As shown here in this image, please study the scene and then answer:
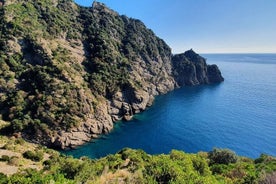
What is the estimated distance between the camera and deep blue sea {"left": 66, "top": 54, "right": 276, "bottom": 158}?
69000mm

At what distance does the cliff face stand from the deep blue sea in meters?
6.86

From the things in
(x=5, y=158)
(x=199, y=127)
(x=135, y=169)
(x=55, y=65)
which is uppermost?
(x=55, y=65)

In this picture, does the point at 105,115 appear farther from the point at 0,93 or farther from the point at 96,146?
the point at 0,93

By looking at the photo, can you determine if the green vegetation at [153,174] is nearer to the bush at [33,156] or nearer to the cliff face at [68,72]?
the bush at [33,156]

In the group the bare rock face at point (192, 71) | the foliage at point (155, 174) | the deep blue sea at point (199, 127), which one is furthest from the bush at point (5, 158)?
the bare rock face at point (192, 71)

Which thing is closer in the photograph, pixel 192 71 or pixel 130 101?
pixel 130 101

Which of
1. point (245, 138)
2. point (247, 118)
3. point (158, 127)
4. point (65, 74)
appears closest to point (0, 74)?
point (65, 74)

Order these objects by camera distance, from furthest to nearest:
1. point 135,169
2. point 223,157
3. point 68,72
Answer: point 68,72 → point 223,157 → point 135,169

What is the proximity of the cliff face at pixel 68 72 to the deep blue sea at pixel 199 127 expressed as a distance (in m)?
6.86

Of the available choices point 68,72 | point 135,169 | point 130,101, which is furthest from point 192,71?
point 135,169

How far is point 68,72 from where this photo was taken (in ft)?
276

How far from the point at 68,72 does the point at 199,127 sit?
166 feet

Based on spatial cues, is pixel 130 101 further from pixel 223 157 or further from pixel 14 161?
pixel 14 161

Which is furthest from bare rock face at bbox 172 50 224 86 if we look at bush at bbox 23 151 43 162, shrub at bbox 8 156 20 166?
shrub at bbox 8 156 20 166
